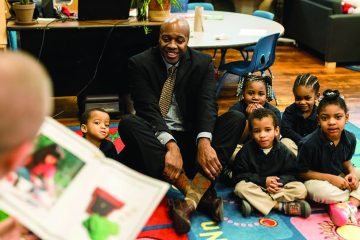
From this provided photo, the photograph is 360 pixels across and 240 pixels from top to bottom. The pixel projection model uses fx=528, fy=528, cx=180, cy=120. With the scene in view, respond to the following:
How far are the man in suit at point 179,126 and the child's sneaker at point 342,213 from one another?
23.4 inches

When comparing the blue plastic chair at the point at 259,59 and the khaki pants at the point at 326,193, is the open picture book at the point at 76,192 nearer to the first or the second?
the khaki pants at the point at 326,193

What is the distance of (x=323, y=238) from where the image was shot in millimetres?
2621

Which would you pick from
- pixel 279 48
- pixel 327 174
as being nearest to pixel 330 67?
pixel 279 48

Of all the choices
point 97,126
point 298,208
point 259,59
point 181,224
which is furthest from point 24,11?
point 298,208

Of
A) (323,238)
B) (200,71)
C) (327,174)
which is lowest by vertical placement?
(323,238)

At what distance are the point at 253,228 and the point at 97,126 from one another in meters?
1.04

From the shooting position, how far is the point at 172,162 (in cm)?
273

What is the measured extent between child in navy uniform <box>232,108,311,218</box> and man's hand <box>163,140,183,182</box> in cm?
37

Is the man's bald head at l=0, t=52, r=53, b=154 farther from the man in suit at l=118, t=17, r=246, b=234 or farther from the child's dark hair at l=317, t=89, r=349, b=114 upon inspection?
the child's dark hair at l=317, t=89, r=349, b=114

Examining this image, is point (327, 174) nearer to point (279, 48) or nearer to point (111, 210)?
point (111, 210)

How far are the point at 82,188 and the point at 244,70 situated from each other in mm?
3483

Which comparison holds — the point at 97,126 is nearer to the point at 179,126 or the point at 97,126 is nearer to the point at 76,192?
the point at 179,126

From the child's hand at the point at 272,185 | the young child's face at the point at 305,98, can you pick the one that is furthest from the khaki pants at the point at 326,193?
the young child's face at the point at 305,98

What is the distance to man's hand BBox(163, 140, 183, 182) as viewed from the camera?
274 centimetres
